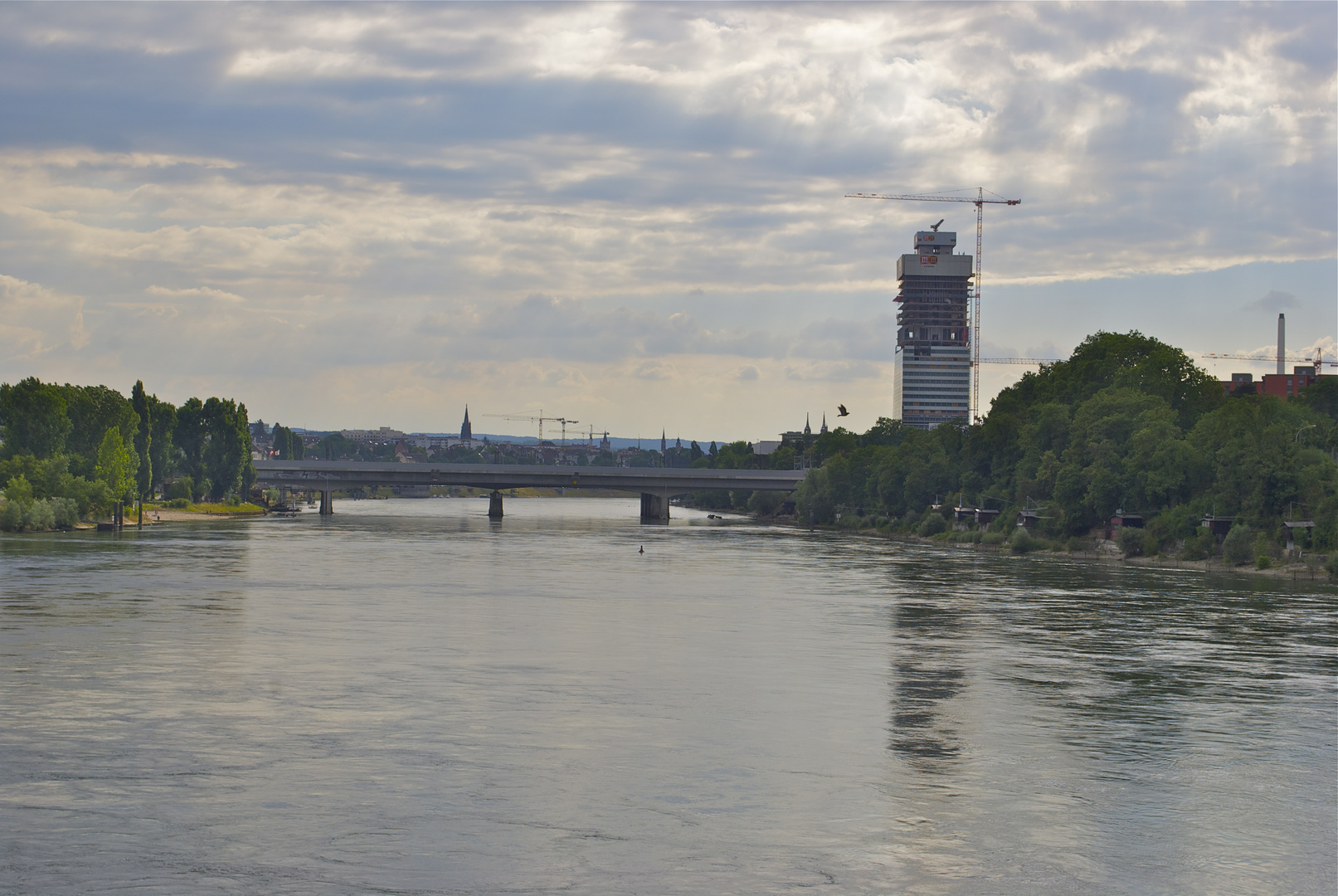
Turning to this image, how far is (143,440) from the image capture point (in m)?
165

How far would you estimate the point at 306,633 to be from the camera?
54938 millimetres

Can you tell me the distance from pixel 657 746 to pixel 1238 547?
3075 inches

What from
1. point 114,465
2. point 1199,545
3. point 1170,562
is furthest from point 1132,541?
point 114,465

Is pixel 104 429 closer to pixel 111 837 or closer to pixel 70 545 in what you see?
pixel 70 545

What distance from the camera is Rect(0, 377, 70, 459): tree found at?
139 m

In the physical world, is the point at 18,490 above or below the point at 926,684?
above

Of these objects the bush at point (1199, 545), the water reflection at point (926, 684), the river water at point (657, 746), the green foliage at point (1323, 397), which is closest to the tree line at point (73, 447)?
the river water at point (657, 746)

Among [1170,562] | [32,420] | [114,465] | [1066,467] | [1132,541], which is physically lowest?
[1170,562]

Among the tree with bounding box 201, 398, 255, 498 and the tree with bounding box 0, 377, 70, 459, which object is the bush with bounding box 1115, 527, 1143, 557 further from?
the tree with bounding box 201, 398, 255, 498

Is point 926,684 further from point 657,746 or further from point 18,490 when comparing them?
point 18,490

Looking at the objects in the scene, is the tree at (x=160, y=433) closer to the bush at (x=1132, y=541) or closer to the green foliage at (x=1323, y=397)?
the bush at (x=1132, y=541)

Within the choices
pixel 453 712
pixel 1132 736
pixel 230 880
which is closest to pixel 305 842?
pixel 230 880

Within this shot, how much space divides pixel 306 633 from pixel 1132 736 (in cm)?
3336

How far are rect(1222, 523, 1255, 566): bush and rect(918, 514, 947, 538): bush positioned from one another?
1983 inches
